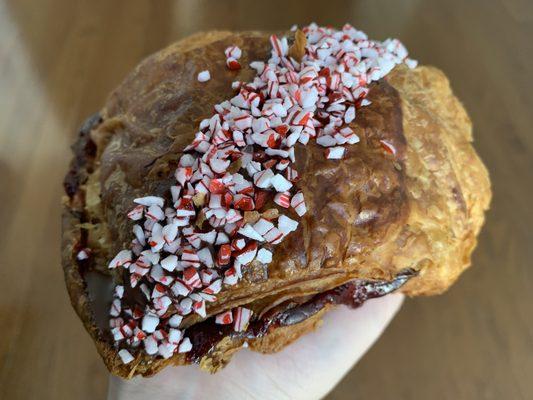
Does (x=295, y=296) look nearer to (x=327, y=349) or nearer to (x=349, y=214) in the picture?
(x=349, y=214)

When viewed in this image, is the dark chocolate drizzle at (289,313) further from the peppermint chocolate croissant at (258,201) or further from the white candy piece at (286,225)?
the white candy piece at (286,225)

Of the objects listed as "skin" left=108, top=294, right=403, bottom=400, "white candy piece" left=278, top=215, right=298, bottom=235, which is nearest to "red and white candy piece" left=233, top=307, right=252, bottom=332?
"white candy piece" left=278, top=215, right=298, bottom=235

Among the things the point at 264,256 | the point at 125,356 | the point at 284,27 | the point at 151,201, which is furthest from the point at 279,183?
the point at 284,27

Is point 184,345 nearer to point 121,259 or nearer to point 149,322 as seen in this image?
point 149,322

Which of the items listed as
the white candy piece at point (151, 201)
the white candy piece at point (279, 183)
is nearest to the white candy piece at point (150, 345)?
the white candy piece at point (151, 201)

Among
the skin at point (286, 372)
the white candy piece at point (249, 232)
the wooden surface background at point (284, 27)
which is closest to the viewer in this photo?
the white candy piece at point (249, 232)

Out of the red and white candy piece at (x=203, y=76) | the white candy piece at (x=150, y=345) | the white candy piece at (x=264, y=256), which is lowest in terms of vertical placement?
the white candy piece at (x=150, y=345)

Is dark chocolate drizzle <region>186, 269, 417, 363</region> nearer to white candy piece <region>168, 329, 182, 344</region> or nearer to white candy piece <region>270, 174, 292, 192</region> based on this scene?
white candy piece <region>168, 329, 182, 344</region>

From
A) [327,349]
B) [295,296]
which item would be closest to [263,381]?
[327,349]
